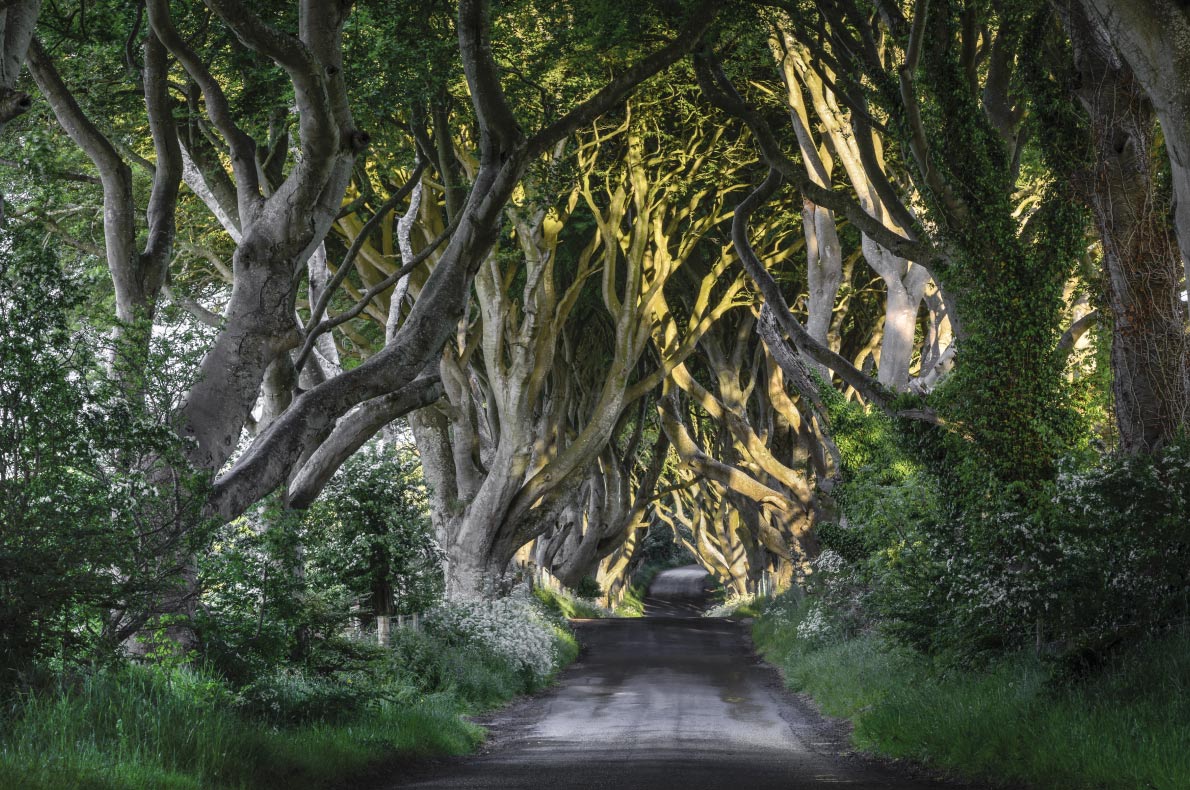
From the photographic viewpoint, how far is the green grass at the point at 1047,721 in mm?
6918

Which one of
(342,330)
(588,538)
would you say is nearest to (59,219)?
(342,330)

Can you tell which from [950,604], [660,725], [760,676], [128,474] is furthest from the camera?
[760,676]

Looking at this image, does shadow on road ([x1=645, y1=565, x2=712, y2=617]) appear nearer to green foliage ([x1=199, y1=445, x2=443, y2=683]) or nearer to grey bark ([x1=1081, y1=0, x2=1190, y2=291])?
green foliage ([x1=199, y1=445, x2=443, y2=683])

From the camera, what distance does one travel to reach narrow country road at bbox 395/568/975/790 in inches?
345

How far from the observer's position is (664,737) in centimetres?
1194

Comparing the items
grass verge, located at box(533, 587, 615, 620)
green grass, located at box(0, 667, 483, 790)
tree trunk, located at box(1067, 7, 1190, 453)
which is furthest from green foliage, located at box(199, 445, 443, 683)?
grass verge, located at box(533, 587, 615, 620)

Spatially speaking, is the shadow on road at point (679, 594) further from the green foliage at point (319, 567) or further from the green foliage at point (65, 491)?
the green foliage at point (65, 491)

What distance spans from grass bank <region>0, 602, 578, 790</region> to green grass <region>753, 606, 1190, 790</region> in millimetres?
4433

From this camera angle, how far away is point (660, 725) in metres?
A: 13.1

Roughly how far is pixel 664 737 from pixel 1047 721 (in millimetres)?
4648

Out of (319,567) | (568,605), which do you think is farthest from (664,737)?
(568,605)

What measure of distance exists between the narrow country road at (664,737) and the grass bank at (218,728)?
0.58m

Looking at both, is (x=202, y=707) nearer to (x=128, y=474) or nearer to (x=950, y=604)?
(x=128, y=474)

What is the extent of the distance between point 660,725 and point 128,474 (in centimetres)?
741
